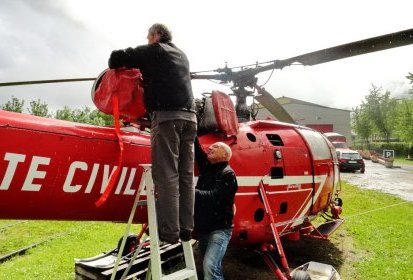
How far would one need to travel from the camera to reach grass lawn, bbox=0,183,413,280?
746 cm

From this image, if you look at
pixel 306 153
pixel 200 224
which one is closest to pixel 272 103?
pixel 306 153

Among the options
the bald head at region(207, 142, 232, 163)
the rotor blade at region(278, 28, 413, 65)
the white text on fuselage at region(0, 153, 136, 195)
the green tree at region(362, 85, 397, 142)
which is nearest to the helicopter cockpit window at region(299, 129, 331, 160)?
the rotor blade at region(278, 28, 413, 65)

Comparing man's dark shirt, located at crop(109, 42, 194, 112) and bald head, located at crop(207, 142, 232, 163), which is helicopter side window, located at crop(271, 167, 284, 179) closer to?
bald head, located at crop(207, 142, 232, 163)

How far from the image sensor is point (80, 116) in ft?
202

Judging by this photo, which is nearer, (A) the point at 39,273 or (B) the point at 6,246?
(A) the point at 39,273

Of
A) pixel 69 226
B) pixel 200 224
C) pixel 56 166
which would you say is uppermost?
pixel 56 166

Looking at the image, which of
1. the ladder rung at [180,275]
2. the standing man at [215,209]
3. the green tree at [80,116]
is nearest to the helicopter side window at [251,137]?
the standing man at [215,209]

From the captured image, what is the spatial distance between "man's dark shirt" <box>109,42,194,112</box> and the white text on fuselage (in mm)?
862

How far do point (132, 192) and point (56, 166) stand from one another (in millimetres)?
1026

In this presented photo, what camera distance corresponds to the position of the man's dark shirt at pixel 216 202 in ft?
15.4

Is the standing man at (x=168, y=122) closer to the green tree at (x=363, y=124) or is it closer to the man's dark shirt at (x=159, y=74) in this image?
the man's dark shirt at (x=159, y=74)

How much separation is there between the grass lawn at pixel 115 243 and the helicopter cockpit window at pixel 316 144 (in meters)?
2.50

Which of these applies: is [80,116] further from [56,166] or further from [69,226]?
[56,166]

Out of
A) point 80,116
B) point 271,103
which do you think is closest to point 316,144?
point 271,103
